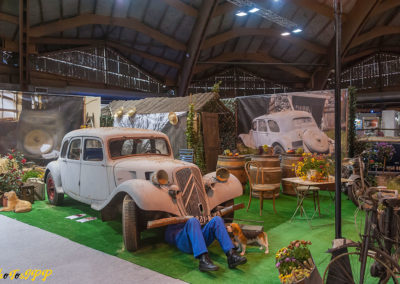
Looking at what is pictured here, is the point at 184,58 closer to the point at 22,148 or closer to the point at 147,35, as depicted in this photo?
the point at 147,35

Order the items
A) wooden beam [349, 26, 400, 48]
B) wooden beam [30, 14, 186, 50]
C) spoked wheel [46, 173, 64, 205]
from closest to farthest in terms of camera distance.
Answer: spoked wheel [46, 173, 64, 205] → wooden beam [30, 14, 186, 50] → wooden beam [349, 26, 400, 48]

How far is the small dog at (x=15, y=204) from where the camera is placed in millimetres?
5802

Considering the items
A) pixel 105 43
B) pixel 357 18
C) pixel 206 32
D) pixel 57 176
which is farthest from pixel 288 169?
pixel 105 43

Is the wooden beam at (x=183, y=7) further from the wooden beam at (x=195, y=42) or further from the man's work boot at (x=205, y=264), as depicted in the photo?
the man's work boot at (x=205, y=264)

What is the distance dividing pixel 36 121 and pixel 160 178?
6221 mm

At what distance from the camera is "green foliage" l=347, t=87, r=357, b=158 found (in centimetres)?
780

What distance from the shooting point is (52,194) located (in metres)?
6.33

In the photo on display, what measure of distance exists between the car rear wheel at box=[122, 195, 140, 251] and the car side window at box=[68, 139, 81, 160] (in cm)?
198

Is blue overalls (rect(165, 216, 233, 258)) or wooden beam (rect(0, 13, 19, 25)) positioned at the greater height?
wooden beam (rect(0, 13, 19, 25))

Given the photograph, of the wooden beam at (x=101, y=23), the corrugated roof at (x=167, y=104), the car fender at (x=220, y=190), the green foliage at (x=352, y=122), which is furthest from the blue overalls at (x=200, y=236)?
the wooden beam at (x=101, y=23)

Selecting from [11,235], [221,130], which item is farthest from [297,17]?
[11,235]

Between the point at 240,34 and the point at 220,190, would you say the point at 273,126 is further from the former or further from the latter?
the point at 240,34

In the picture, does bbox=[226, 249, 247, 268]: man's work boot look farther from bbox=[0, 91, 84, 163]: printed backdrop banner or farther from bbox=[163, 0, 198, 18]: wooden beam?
bbox=[163, 0, 198, 18]: wooden beam

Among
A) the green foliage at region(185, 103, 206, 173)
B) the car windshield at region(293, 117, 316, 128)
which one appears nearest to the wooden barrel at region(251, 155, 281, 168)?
the green foliage at region(185, 103, 206, 173)
